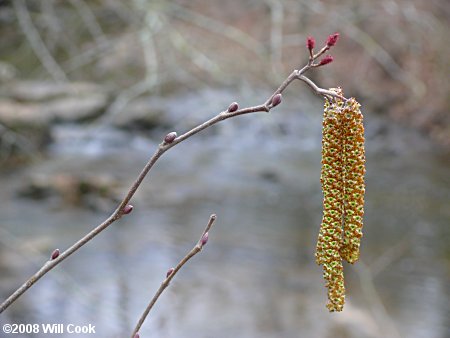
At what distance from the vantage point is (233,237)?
5.59m

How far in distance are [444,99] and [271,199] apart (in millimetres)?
3394

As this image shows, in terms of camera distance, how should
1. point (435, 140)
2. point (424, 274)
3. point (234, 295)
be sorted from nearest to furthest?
point (234, 295)
point (424, 274)
point (435, 140)

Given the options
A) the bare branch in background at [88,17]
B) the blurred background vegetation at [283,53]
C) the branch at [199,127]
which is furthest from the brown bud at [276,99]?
the blurred background vegetation at [283,53]

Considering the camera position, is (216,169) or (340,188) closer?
(340,188)

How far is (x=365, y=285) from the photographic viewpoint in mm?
4805

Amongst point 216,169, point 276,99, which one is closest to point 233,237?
point 216,169

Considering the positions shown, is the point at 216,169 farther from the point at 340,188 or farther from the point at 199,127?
the point at 199,127

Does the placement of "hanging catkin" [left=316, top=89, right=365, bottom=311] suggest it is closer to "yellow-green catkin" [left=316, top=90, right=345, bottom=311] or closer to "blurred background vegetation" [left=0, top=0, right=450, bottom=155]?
"yellow-green catkin" [left=316, top=90, right=345, bottom=311]

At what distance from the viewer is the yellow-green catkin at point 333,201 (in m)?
1.16

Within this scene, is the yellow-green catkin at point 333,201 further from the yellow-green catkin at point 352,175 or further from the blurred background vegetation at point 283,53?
the blurred background vegetation at point 283,53

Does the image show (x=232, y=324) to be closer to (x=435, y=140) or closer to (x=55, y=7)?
(x=55, y=7)

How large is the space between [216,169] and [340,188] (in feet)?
19.8

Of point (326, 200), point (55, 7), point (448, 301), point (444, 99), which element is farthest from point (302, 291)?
point (444, 99)

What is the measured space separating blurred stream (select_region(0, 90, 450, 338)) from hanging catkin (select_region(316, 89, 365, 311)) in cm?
296
